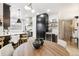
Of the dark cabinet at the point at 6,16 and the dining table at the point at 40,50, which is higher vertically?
the dark cabinet at the point at 6,16

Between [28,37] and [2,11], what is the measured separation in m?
0.67

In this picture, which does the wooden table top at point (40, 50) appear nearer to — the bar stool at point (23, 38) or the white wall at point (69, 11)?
the bar stool at point (23, 38)

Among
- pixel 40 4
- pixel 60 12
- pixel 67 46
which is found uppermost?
pixel 40 4

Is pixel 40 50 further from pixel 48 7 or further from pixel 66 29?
pixel 48 7

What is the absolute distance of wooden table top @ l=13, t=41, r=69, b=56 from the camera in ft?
7.00

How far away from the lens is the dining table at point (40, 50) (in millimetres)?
2133

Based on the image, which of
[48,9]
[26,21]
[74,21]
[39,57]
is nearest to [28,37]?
[26,21]

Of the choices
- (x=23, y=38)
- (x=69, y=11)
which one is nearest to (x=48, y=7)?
(x=69, y=11)

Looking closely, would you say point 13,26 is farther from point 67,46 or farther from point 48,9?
point 67,46

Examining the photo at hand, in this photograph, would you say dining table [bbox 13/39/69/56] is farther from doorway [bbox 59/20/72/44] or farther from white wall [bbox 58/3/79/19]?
white wall [bbox 58/3/79/19]

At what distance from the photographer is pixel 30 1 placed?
87.0 inches

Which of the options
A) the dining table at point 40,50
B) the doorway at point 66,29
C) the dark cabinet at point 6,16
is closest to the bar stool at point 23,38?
the dining table at point 40,50

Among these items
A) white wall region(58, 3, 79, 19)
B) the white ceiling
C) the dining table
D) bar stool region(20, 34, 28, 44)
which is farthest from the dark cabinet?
white wall region(58, 3, 79, 19)

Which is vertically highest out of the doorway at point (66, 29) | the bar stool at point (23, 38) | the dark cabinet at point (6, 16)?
the dark cabinet at point (6, 16)
